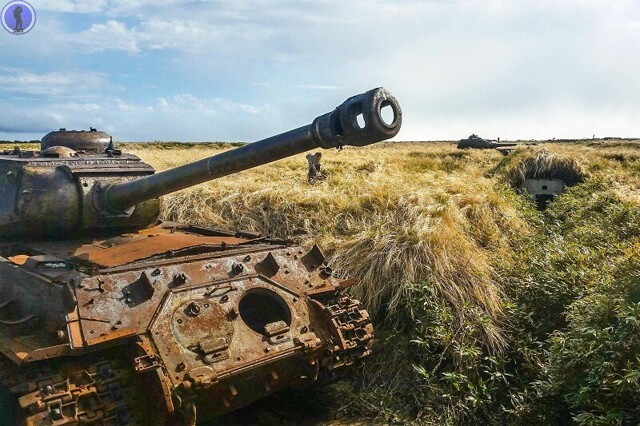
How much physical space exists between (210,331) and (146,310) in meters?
0.57

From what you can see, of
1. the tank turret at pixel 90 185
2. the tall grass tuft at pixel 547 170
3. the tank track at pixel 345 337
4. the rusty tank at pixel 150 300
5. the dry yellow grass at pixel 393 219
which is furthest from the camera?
the tall grass tuft at pixel 547 170

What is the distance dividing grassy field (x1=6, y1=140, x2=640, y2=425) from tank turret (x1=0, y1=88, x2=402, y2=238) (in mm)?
2779

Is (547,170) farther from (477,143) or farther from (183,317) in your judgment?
(477,143)

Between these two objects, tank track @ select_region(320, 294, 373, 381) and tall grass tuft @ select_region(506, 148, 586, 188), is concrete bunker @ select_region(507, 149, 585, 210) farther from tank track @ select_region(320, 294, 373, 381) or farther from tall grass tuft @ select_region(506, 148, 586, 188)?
tank track @ select_region(320, 294, 373, 381)

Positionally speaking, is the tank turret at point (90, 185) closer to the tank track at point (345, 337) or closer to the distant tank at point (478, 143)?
the tank track at point (345, 337)

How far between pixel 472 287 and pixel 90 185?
4.65 m

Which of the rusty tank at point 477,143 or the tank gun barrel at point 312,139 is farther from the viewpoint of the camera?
the rusty tank at point 477,143

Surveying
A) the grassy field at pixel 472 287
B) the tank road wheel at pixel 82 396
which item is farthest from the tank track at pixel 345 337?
the tank road wheel at pixel 82 396

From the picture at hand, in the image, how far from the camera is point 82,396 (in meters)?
4.66

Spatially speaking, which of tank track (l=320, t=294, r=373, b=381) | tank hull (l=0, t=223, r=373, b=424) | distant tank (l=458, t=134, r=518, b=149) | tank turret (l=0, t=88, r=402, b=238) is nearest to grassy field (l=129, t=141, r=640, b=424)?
tank track (l=320, t=294, r=373, b=381)

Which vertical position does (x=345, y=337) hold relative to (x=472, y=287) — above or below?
below

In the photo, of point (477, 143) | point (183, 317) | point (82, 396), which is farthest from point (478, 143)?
point (82, 396)

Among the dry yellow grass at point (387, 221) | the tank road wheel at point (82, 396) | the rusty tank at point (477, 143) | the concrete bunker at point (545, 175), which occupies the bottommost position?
the tank road wheel at point (82, 396)

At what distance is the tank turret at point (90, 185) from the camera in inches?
210
